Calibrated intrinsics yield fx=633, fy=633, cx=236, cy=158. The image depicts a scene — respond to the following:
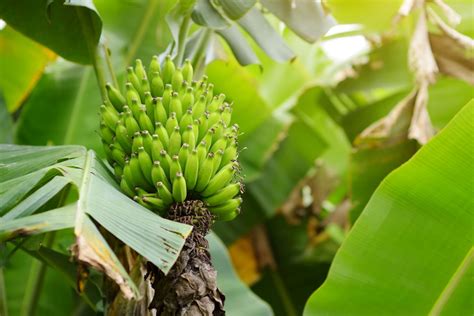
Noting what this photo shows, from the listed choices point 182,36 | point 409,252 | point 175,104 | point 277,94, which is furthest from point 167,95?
point 277,94

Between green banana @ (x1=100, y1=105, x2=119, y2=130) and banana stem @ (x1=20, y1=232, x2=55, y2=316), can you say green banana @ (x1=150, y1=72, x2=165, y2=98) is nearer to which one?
green banana @ (x1=100, y1=105, x2=119, y2=130)

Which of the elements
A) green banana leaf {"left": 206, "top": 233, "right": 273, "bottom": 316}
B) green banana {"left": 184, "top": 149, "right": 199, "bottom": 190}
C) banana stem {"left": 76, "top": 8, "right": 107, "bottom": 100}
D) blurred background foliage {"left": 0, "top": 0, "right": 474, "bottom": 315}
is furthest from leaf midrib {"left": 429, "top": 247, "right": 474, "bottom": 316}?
banana stem {"left": 76, "top": 8, "right": 107, "bottom": 100}

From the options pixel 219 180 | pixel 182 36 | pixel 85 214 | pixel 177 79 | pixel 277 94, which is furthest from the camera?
pixel 277 94

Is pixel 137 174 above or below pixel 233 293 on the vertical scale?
above

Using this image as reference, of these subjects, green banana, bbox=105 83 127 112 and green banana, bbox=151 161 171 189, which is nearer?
green banana, bbox=151 161 171 189

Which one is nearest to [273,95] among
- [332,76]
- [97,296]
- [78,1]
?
[332,76]

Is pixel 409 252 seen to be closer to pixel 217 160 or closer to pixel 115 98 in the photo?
pixel 217 160
